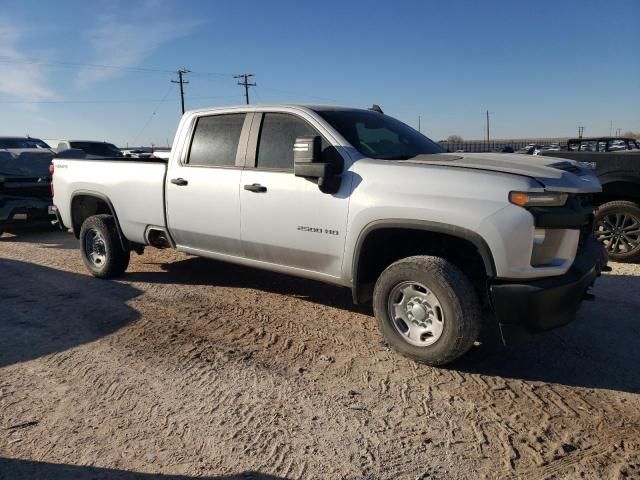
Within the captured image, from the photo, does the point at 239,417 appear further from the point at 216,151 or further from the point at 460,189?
the point at 216,151

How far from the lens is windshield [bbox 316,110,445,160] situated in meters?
4.32

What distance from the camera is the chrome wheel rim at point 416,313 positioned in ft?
12.1

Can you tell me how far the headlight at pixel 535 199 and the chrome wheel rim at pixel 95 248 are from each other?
4782 mm

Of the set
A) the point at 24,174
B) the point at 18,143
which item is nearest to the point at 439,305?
the point at 24,174

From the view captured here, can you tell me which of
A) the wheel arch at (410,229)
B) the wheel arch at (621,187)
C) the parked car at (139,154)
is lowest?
the wheel arch at (410,229)

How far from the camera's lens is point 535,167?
3.67 m

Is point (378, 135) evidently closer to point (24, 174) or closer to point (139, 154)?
point (24, 174)

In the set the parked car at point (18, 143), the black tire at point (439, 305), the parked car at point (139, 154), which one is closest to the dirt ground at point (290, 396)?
the black tire at point (439, 305)

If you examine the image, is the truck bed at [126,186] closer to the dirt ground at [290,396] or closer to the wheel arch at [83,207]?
the wheel arch at [83,207]

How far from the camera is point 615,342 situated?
13.9 feet

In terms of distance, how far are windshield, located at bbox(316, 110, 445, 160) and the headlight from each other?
126cm

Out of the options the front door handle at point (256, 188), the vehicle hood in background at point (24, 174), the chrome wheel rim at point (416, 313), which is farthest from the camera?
the vehicle hood in background at point (24, 174)

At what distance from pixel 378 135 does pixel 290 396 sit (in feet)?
7.89

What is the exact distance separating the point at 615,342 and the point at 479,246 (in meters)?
1.80
